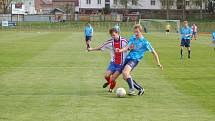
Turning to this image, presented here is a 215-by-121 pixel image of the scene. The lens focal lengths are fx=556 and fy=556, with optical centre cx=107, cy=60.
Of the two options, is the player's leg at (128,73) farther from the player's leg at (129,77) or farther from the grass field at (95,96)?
the grass field at (95,96)

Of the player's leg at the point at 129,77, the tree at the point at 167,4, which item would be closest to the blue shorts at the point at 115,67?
the player's leg at the point at 129,77

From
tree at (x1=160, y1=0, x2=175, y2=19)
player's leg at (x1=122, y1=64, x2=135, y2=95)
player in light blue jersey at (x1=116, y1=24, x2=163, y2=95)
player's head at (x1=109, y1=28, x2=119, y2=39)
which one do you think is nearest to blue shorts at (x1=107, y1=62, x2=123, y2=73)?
player in light blue jersey at (x1=116, y1=24, x2=163, y2=95)

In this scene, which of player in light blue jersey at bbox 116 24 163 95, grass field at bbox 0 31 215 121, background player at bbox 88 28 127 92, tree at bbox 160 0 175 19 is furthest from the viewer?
tree at bbox 160 0 175 19

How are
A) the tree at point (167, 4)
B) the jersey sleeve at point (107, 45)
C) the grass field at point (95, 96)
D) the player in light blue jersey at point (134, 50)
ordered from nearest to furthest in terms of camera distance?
the grass field at point (95, 96) < the player in light blue jersey at point (134, 50) < the jersey sleeve at point (107, 45) < the tree at point (167, 4)

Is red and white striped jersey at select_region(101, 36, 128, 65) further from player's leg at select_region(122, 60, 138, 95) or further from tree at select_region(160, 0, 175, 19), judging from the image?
tree at select_region(160, 0, 175, 19)

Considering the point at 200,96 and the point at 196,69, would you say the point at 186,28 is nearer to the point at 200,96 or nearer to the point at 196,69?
Result: the point at 196,69

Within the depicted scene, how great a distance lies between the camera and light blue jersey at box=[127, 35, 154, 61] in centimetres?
1432

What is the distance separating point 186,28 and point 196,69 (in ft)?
29.9

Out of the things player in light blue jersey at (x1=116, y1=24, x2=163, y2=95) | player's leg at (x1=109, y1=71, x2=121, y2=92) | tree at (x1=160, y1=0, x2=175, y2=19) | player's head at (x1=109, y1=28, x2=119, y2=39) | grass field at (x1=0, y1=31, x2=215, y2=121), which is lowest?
grass field at (x1=0, y1=31, x2=215, y2=121)

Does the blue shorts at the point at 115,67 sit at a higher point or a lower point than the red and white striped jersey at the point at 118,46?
lower

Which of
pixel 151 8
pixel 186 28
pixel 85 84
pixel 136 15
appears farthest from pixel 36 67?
pixel 151 8

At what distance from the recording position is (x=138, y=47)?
567 inches

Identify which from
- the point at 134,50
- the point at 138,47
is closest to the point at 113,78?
the point at 134,50

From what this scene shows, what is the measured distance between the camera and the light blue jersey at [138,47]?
564 inches
